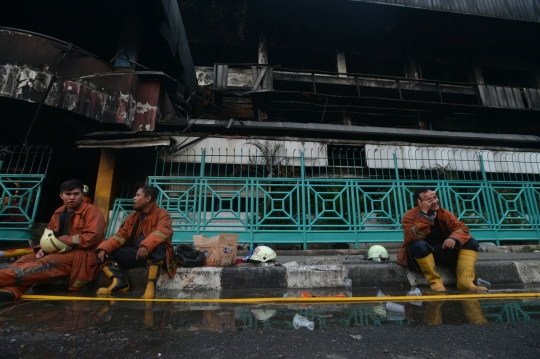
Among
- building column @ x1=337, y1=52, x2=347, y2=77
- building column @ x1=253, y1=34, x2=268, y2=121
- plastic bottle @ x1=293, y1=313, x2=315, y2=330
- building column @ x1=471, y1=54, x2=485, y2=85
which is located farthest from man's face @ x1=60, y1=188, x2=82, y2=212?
building column @ x1=471, y1=54, x2=485, y2=85

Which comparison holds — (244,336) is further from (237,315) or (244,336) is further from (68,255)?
(68,255)

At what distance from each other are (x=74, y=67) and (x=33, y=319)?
6.60m

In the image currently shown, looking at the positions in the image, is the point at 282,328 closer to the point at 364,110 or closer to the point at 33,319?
the point at 33,319

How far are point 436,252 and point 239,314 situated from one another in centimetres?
255

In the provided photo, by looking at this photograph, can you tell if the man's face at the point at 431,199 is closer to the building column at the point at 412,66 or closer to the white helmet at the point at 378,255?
the white helmet at the point at 378,255

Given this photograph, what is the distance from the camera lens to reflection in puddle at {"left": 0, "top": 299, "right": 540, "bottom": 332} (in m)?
1.84

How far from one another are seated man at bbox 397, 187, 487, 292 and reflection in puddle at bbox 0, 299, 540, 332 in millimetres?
642

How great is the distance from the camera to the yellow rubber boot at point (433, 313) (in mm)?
1879

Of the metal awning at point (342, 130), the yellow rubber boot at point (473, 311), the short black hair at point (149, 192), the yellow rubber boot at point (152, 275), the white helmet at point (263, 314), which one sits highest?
the metal awning at point (342, 130)

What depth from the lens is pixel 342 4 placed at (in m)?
11.8

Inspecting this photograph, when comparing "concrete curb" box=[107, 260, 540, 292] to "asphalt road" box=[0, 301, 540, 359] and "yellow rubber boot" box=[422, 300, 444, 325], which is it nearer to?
"yellow rubber boot" box=[422, 300, 444, 325]

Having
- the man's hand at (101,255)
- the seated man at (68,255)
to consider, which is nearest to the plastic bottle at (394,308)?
the man's hand at (101,255)

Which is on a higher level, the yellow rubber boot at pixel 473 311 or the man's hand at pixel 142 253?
the man's hand at pixel 142 253

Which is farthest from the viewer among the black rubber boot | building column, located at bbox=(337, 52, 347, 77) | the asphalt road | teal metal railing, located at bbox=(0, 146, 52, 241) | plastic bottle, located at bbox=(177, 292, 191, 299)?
building column, located at bbox=(337, 52, 347, 77)
